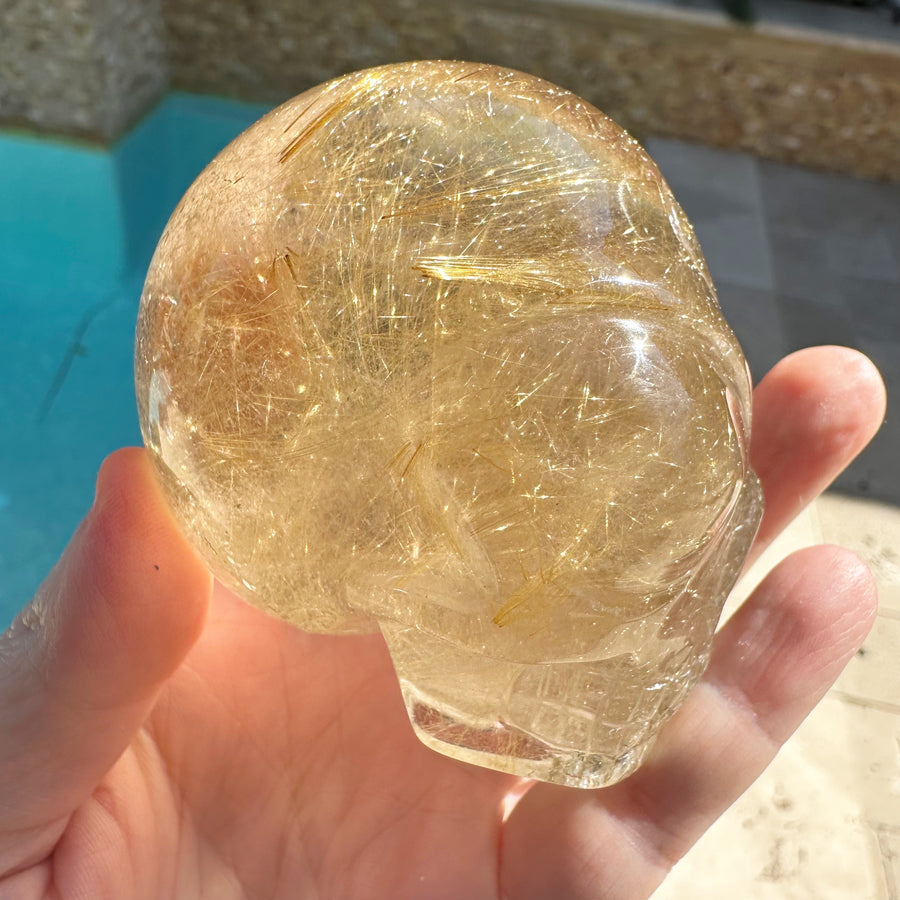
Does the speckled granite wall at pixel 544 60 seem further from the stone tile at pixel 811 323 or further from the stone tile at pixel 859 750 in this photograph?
the stone tile at pixel 859 750

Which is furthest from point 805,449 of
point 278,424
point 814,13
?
point 814,13

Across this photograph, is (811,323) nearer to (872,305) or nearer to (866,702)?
(872,305)

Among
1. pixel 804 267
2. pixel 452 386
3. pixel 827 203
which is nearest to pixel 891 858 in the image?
pixel 452 386

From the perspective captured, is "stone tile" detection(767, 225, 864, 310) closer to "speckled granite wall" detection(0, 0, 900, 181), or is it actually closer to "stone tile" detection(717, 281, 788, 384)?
"stone tile" detection(717, 281, 788, 384)

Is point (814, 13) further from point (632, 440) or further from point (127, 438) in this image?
point (632, 440)

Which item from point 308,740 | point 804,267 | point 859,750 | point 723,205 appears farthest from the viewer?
point 723,205

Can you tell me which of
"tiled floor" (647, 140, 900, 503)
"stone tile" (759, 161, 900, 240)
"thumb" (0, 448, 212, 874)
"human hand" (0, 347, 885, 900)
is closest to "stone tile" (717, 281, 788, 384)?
"tiled floor" (647, 140, 900, 503)
